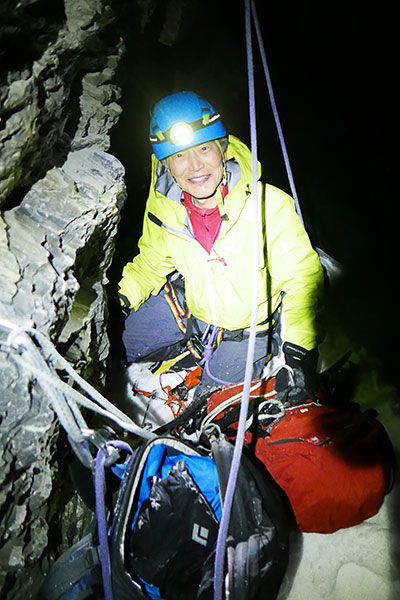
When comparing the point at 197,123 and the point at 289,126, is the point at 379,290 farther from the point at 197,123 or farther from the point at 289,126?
the point at 197,123

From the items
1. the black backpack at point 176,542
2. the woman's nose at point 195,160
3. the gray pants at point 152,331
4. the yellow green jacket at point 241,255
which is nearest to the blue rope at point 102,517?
the black backpack at point 176,542

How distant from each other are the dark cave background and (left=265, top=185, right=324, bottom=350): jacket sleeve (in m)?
1.72

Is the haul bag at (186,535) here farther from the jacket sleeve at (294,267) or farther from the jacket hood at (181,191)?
the jacket hood at (181,191)

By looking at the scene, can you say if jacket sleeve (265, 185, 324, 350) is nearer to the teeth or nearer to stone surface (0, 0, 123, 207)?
the teeth

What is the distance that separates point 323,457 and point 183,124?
2620mm

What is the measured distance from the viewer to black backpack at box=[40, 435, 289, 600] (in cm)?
131

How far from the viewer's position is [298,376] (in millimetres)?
2662

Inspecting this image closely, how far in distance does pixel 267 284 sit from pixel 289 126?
362cm

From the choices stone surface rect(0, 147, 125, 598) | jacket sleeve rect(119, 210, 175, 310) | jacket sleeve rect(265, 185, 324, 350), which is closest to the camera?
stone surface rect(0, 147, 125, 598)

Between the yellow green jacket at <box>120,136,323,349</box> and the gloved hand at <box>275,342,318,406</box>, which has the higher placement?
the yellow green jacket at <box>120,136,323,349</box>

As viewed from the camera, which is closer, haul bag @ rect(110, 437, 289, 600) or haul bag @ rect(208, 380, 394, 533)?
haul bag @ rect(110, 437, 289, 600)

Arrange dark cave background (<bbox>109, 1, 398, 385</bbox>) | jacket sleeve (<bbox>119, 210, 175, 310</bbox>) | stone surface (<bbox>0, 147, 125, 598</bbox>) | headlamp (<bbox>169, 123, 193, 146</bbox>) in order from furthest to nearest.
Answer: dark cave background (<bbox>109, 1, 398, 385</bbox>) → jacket sleeve (<bbox>119, 210, 175, 310</bbox>) → headlamp (<bbox>169, 123, 193, 146</bbox>) → stone surface (<bbox>0, 147, 125, 598</bbox>)

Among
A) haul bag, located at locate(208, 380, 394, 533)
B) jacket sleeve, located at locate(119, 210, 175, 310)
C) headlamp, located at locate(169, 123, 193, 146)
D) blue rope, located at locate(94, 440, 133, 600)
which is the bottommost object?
haul bag, located at locate(208, 380, 394, 533)

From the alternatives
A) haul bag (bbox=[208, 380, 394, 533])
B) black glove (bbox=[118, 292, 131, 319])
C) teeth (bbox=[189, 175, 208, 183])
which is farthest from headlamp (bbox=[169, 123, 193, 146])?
haul bag (bbox=[208, 380, 394, 533])
